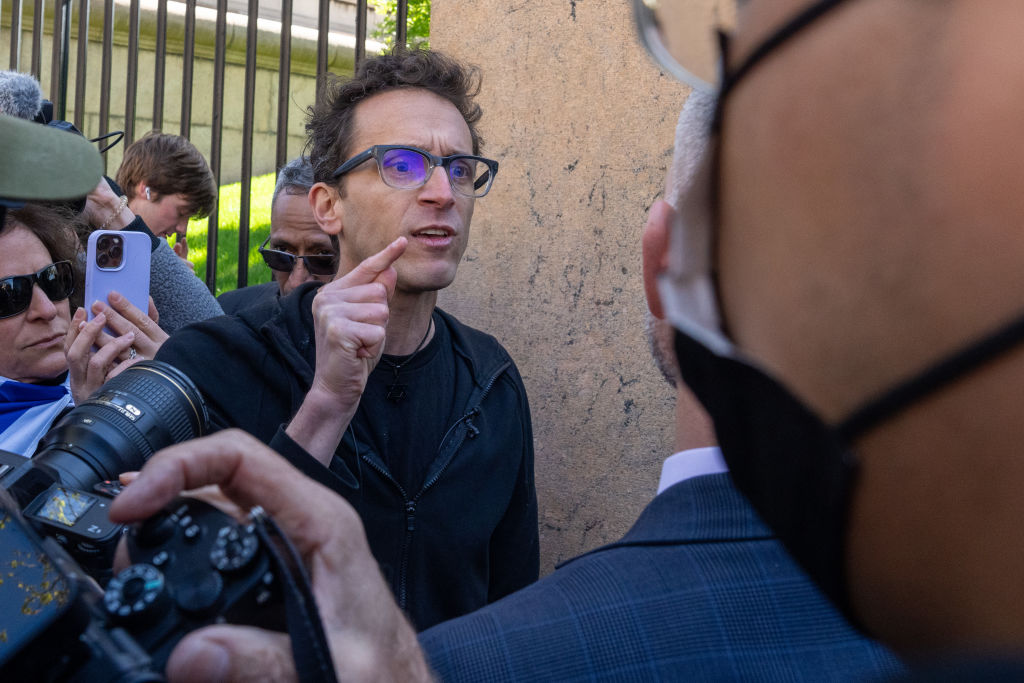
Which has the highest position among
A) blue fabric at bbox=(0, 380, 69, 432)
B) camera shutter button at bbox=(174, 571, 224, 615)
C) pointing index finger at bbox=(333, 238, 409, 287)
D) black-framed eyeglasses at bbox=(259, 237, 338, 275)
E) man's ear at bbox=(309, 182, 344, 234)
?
man's ear at bbox=(309, 182, 344, 234)

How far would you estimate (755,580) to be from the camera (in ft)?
4.17

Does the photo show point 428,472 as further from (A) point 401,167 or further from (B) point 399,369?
(A) point 401,167

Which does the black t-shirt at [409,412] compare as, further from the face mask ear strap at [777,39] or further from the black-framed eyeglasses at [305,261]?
the face mask ear strap at [777,39]

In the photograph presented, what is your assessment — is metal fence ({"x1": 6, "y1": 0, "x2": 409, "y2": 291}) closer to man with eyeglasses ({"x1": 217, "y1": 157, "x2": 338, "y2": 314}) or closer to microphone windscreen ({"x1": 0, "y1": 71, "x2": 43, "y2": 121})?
man with eyeglasses ({"x1": 217, "y1": 157, "x2": 338, "y2": 314})

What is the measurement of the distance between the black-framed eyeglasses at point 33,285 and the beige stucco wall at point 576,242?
1392mm

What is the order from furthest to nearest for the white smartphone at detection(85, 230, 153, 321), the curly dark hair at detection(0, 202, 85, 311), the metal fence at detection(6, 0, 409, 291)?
the metal fence at detection(6, 0, 409, 291), the white smartphone at detection(85, 230, 153, 321), the curly dark hair at detection(0, 202, 85, 311)

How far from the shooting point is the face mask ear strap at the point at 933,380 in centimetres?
52

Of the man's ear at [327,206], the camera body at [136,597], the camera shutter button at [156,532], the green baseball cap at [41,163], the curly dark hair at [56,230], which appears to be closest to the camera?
the green baseball cap at [41,163]

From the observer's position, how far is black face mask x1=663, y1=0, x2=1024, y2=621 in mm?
557

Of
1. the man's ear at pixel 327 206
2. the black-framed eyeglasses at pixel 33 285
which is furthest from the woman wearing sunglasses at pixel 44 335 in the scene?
the man's ear at pixel 327 206

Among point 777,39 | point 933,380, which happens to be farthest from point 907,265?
point 777,39

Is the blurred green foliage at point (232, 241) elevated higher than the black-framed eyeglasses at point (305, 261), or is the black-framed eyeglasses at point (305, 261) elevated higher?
the black-framed eyeglasses at point (305, 261)

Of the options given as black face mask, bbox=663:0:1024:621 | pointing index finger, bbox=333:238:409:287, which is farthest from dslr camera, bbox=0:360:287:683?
pointing index finger, bbox=333:238:409:287

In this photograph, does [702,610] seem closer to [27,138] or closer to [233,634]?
[233,634]
